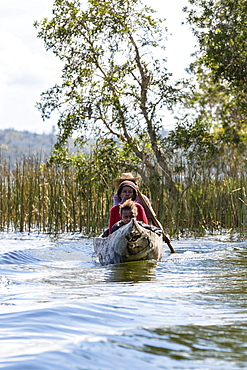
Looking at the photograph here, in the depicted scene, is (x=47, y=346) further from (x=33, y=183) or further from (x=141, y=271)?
(x=33, y=183)

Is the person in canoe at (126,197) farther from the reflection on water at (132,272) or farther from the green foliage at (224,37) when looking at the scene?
the green foliage at (224,37)

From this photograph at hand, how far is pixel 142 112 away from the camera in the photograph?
15.2m

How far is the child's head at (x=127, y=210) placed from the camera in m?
7.71

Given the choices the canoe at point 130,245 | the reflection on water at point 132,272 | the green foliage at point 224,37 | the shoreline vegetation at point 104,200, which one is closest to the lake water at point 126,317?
the reflection on water at point 132,272

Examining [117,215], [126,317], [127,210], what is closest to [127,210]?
[127,210]

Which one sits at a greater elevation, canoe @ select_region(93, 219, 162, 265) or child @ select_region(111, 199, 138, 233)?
child @ select_region(111, 199, 138, 233)

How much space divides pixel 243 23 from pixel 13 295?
11168 millimetres

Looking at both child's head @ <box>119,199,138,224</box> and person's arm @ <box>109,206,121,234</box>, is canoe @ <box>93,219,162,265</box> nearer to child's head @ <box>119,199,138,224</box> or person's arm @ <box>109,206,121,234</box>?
child's head @ <box>119,199,138,224</box>

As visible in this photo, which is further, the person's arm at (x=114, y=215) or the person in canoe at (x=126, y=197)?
the person's arm at (x=114, y=215)

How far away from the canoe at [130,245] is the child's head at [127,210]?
19 centimetres

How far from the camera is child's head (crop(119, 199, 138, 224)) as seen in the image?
304 inches

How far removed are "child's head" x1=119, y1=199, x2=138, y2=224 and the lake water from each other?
596 mm

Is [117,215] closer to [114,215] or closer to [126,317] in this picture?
[114,215]

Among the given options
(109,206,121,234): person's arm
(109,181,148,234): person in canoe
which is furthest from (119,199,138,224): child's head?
(109,206,121,234): person's arm
